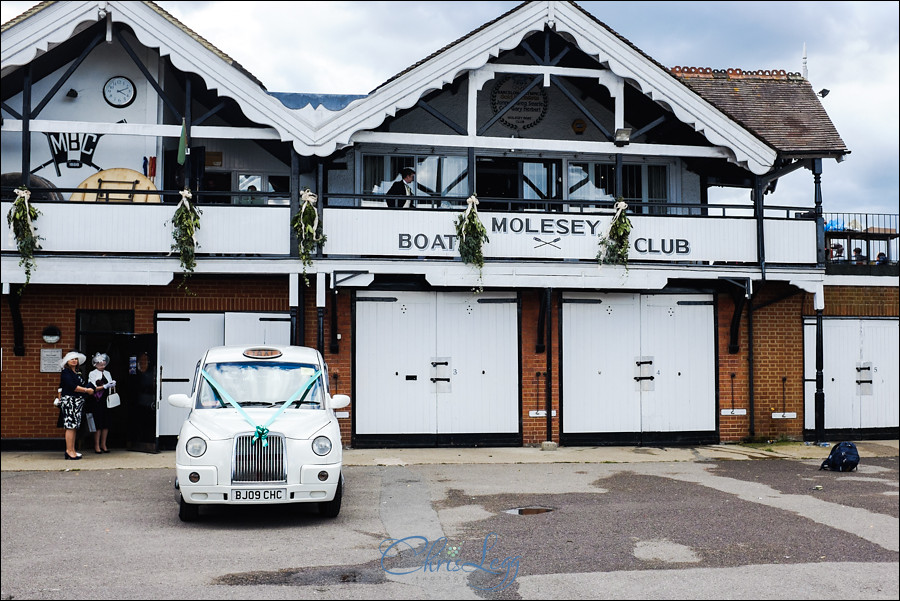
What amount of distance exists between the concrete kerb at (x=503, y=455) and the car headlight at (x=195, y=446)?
15.7ft

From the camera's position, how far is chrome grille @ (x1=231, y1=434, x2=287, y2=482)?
9227mm

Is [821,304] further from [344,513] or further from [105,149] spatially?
[105,149]

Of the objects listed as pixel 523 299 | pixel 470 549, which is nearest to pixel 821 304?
pixel 523 299

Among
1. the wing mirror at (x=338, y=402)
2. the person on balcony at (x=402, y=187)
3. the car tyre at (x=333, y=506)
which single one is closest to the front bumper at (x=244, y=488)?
the car tyre at (x=333, y=506)

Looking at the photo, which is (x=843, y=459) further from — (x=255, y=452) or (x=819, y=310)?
(x=255, y=452)

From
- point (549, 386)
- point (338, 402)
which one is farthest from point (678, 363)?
point (338, 402)

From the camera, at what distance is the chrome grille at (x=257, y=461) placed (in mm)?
9227

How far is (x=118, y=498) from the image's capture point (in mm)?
10977

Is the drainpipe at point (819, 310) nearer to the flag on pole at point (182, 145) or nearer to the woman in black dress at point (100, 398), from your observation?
the flag on pole at point (182, 145)

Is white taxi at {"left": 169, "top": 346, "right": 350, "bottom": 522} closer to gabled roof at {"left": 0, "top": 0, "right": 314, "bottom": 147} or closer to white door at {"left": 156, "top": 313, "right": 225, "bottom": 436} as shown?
white door at {"left": 156, "top": 313, "right": 225, "bottom": 436}

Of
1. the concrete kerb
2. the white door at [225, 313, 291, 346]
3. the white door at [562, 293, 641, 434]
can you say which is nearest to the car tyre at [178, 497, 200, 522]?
the concrete kerb

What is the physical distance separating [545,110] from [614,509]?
1001 cm

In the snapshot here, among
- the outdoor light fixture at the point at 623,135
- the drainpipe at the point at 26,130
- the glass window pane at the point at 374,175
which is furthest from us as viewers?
the glass window pane at the point at 374,175

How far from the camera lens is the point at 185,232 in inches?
574
